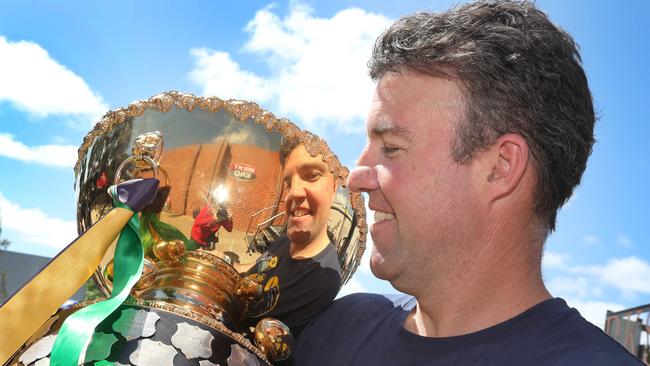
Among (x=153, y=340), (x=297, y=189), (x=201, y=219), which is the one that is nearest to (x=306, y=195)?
(x=297, y=189)

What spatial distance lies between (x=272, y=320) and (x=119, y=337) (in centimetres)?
36

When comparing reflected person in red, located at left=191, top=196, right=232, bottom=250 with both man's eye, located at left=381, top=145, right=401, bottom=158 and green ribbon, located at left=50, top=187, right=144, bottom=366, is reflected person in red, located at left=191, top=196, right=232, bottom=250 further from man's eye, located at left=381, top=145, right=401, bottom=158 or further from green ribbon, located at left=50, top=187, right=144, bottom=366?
man's eye, located at left=381, top=145, right=401, bottom=158

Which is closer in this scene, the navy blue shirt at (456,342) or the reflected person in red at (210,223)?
the navy blue shirt at (456,342)

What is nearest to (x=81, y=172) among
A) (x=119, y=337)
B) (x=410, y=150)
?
(x=119, y=337)

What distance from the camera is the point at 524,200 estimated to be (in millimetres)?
1590

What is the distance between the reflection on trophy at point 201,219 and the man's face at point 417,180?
14cm

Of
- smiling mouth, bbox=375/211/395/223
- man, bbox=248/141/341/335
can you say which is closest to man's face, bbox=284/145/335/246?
man, bbox=248/141/341/335

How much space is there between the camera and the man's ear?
1.54 metres

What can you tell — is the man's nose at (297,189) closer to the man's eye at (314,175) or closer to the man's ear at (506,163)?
the man's eye at (314,175)

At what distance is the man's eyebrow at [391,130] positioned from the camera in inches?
60.1

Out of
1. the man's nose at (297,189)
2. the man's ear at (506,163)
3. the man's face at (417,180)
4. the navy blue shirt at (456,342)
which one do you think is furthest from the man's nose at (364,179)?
the navy blue shirt at (456,342)

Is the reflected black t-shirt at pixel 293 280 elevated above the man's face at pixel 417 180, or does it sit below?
below

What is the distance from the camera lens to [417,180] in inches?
59.8

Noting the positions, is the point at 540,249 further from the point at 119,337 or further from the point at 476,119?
the point at 119,337
